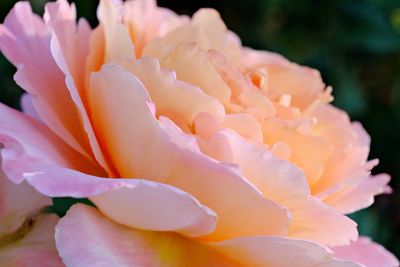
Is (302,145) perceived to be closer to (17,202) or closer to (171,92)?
(171,92)

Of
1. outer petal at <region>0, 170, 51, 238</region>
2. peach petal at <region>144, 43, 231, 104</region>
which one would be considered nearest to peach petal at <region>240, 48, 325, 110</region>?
peach petal at <region>144, 43, 231, 104</region>

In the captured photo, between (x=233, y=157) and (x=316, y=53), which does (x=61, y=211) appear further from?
(x=316, y=53)

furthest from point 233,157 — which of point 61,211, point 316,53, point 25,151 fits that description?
point 316,53

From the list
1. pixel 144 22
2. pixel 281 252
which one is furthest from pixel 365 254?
pixel 144 22

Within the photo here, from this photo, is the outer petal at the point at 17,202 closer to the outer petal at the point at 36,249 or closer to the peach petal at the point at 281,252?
the outer petal at the point at 36,249

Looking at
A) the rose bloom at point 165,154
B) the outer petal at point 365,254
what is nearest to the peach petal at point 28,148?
the rose bloom at point 165,154

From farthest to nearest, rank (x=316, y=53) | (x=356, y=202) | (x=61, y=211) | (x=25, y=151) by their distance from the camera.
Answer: (x=316, y=53), (x=61, y=211), (x=356, y=202), (x=25, y=151)
